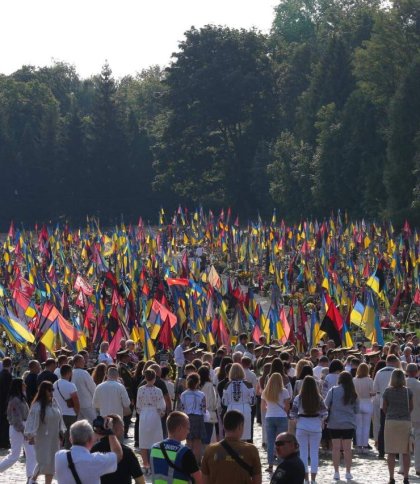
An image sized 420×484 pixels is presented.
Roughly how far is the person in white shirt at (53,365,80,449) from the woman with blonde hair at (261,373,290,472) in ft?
6.20

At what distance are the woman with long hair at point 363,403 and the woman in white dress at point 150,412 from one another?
247 centimetres

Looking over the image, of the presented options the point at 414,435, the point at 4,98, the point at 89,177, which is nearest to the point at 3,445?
the point at 414,435

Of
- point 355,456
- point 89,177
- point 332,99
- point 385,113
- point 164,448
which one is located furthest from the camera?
point 89,177

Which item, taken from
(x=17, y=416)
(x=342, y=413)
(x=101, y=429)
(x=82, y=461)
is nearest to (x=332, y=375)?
(x=342, y=413)

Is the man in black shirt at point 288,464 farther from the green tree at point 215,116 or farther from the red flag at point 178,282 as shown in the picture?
the green tree at point 215,116

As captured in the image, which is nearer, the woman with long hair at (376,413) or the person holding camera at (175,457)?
the person holding camera at (175,457)

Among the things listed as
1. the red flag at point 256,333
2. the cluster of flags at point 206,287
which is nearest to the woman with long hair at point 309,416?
the cluster of flags at point 206,287

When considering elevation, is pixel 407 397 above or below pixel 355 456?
above

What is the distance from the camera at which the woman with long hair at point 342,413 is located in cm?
1363

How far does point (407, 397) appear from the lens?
44.2 feet

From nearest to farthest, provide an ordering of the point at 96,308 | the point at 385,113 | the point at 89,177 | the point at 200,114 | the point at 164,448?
the point at 164,448, the point at 96,308, the point at 385,113, the point at 200,114, the point at 89,177

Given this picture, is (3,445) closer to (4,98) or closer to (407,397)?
(407,397)

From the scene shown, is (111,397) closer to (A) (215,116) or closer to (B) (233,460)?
(B) (233,460)

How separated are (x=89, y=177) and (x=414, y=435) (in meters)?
69.1
